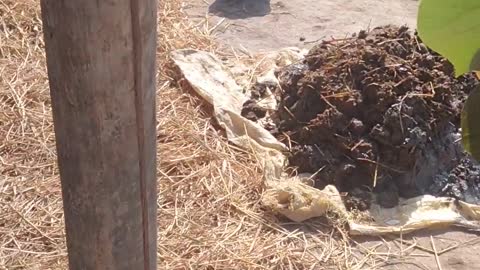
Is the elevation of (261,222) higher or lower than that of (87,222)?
lower

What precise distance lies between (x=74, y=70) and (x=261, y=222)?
2.11m

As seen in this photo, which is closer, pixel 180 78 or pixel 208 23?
pixel 180 78

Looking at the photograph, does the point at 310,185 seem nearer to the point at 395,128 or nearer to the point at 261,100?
the point at 395,128

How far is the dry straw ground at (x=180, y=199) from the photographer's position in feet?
10.5

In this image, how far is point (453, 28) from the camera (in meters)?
0.77

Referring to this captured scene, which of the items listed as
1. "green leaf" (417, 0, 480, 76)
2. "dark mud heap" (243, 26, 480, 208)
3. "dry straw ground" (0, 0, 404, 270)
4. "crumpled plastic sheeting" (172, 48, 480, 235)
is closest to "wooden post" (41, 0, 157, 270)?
"green leaf" (417, 0, 480, 76)

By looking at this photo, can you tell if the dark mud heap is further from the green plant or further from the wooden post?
the green plant

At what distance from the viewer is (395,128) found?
3635 mm

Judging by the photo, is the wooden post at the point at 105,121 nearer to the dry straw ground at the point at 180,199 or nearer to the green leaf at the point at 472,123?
the green leaf at the point at 472,123

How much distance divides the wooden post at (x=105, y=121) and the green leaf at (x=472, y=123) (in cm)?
72

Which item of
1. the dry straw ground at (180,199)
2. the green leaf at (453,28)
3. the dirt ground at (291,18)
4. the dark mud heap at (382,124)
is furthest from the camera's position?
the dirt ground at (291,18)

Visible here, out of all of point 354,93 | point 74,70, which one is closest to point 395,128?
point 354,93

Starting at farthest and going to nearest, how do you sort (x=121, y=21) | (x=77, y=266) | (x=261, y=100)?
1. (x=261, y=100)
2. (x=77, y=266)
3. (x=121, y=21)

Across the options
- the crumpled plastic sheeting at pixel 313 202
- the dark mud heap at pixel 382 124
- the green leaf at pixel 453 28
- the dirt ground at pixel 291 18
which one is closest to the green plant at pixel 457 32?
the green leaf at pixel 453 28
